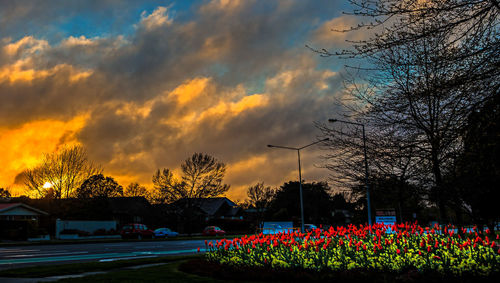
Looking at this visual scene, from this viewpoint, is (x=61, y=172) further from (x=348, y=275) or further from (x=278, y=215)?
(x=348, y=275)

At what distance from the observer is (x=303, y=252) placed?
10.4 meters

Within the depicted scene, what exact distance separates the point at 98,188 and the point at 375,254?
6168cm

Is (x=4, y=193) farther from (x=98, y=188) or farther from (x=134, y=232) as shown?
(x=134, y=232)

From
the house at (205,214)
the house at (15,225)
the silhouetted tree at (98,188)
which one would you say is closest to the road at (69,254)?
the house at (15,225)

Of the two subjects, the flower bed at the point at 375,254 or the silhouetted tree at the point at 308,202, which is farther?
the silhouetted tree at the point at 308,202

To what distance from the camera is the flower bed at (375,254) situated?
8.27 meters

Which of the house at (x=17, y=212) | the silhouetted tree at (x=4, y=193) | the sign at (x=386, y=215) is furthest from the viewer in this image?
the silhouetted tree at (x=4, y=193)

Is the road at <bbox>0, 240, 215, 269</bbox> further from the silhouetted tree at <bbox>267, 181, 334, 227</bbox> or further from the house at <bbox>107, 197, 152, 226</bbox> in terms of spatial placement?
the silhouetted tree at <bbox>267, 181, 334, 227</bbox>

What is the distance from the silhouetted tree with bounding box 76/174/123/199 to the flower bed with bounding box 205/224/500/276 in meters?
53.4

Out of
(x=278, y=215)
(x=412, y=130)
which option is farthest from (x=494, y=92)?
(x=278, y=215)

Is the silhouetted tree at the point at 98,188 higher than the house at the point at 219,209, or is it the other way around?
the silhouetted tree at the point at 98,188

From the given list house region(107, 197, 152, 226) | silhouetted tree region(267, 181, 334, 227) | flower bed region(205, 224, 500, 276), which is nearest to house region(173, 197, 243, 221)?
silhouetted tree region(267, 181, 334, 227)

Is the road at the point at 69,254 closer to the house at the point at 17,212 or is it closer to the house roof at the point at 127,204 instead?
the house at the point at 17,212

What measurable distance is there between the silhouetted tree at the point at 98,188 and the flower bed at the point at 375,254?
2104 inches
